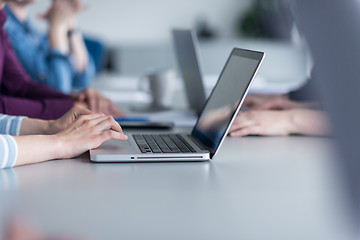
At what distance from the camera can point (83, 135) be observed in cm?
99

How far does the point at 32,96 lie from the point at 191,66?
60 cm

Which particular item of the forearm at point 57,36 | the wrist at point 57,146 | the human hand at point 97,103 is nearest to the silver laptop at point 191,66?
the human hand at point 97,103

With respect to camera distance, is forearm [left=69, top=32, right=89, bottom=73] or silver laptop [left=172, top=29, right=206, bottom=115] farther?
forearm [left=69, top=32, right=89, bottom=73]

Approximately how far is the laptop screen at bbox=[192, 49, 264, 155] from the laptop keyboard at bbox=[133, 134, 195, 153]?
0.04m

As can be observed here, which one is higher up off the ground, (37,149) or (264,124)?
(37,149)

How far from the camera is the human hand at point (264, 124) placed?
4.35ft

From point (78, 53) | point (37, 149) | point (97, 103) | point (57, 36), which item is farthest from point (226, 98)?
point (78, 53)

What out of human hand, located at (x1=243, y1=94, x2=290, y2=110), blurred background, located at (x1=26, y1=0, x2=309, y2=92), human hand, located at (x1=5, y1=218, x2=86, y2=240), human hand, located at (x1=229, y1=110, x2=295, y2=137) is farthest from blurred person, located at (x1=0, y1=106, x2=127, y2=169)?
blurred background, located at (x1=26, y1=0, x2=309, y2=92)

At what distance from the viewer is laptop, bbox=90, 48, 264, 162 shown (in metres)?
0.97

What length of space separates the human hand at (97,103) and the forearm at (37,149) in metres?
0.65

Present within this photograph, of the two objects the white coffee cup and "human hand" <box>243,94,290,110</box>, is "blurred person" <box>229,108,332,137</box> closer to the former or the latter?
"human hand" <box>243,94,290,110</box>

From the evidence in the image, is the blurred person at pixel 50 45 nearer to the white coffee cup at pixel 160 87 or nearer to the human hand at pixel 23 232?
the white coffee cup at pixel 160 87

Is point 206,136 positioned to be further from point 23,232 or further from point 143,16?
point 143,16

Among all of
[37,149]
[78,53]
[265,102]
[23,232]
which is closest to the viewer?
[23,232]
